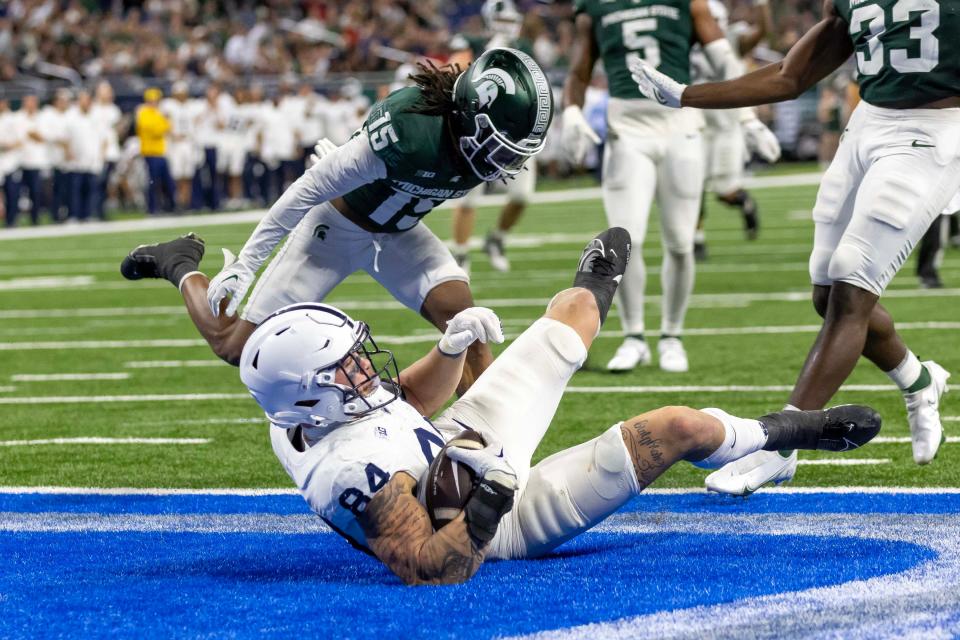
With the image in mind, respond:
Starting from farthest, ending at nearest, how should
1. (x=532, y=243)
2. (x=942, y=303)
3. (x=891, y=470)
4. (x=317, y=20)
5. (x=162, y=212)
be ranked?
(x=317, y=20) → (x=162, y=212) → (x=532, y=243) → (x=942, y=303) → (x=891, y=470)

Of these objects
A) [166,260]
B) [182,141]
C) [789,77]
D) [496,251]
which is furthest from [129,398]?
[182,141]

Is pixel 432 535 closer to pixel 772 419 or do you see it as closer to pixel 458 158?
pixel 772 419

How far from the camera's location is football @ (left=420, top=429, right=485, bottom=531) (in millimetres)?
4035

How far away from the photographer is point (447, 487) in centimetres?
404

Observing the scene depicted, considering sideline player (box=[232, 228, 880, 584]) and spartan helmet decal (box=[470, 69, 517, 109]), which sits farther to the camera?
spartan helmet decal (box=[470, 69, 517, 109])

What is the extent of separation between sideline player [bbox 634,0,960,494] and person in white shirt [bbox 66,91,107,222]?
17.5 m

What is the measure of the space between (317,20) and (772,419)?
84.2ft

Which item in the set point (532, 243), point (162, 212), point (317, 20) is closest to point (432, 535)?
point (532, 243)

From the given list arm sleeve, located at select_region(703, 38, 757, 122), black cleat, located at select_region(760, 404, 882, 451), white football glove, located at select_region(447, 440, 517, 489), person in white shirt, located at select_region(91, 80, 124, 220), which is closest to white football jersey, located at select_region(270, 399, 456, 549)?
white football glove, located at select_region(447, 440, 517, 489)

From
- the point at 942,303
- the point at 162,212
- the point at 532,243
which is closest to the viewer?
the point at 942,303

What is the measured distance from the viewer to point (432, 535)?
158 inches

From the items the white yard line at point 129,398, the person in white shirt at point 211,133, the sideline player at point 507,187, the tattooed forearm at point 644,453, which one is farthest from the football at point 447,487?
the person in white shirt at point 211,133

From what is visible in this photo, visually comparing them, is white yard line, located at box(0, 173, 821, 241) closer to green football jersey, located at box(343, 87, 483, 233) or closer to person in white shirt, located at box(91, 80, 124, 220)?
person in white shirt, located at box(91, 80, 124, 220)

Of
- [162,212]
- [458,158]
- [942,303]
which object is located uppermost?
[458,158]
